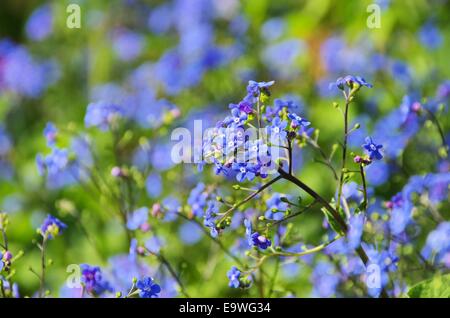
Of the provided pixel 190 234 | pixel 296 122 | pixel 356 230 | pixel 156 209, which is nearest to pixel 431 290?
pixel 356 230

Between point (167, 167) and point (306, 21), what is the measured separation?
2088mm

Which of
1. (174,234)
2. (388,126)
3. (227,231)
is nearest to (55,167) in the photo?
(227,231)

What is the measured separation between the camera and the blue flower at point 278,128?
2064 mm

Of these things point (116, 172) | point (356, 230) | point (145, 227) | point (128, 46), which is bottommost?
point (356, 230)

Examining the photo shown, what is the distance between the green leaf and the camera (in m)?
2.42

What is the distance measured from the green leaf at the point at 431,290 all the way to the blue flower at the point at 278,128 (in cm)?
76

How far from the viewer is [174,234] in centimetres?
394

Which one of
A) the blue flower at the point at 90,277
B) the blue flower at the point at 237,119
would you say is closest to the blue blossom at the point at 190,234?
the blue flower at the point at 90,277

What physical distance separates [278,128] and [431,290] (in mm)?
835

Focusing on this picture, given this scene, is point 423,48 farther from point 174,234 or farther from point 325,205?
point 325,205

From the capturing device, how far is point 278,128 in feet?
6.83

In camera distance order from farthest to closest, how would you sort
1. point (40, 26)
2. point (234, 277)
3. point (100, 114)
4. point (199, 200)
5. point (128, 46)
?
1. point (40, 26)
2. point (128, 46)
3. point (100, 114)
4. point (199, 200)
5. point (234, 277)

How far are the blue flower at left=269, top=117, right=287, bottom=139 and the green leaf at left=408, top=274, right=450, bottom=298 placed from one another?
76 cm

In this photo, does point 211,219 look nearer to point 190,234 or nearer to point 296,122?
point 296,122
